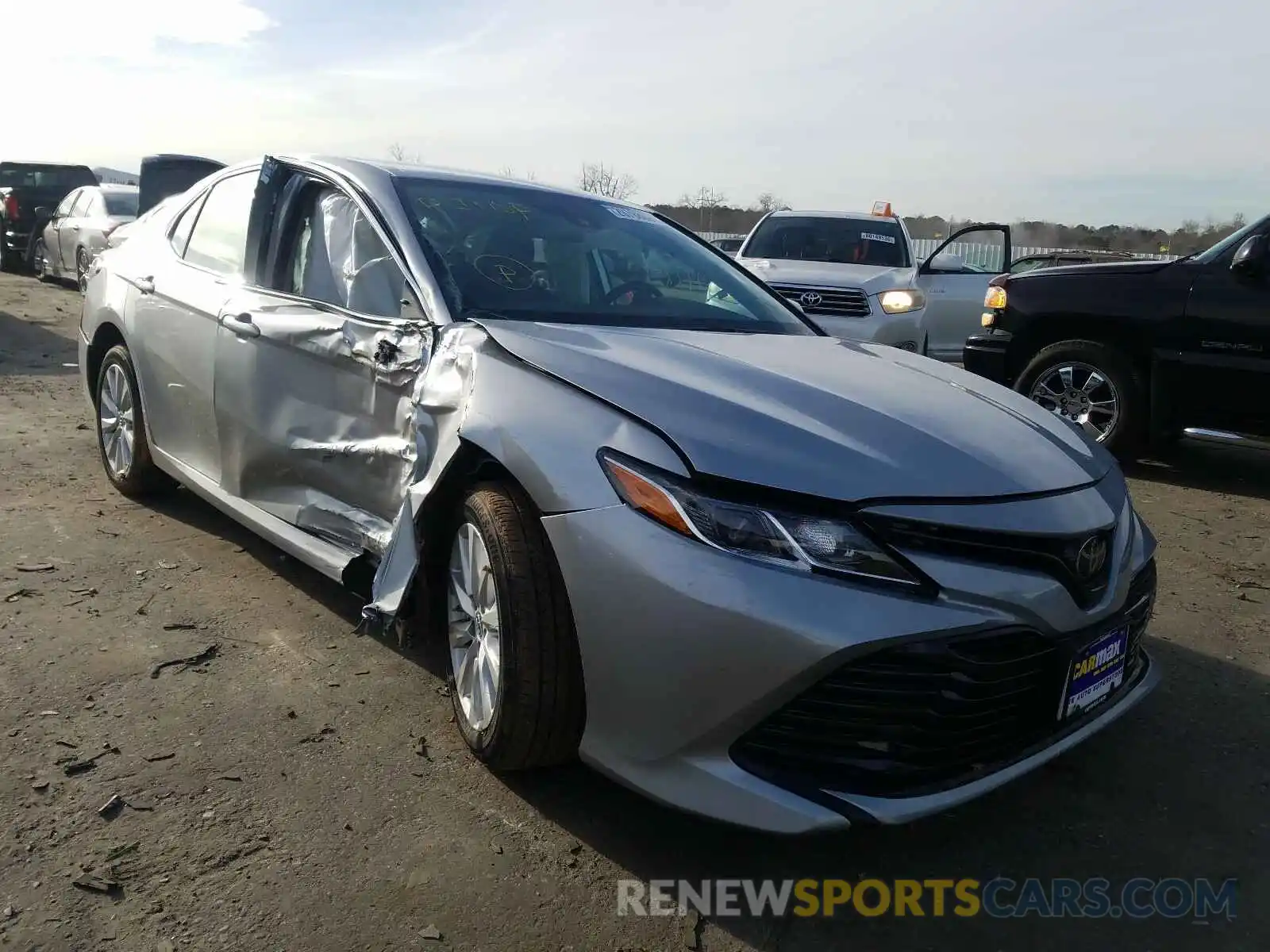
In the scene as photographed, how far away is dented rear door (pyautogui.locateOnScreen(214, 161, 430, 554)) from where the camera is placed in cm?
311

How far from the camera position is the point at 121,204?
15383mm

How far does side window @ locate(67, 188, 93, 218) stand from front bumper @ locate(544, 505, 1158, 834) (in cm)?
1584

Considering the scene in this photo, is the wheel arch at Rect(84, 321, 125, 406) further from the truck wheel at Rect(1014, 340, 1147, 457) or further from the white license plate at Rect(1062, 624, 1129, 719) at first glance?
the truck wheel at Rect(1014, 340, 1147, 457)

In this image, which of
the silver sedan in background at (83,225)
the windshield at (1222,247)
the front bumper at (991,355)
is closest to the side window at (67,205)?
the silver sedan in background at (83,225)

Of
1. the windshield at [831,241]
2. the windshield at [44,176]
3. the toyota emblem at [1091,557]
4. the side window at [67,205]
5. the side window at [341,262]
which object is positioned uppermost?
the windshield at [44,176]

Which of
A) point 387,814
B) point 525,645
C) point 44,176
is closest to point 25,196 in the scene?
point 44,176

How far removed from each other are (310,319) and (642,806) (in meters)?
1.86

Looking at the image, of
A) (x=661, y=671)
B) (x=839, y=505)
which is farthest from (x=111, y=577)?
(x=839, y=505)

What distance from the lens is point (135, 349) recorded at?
181 inches

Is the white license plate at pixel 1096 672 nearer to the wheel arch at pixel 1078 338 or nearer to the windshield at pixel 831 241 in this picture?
the wheel arch at pixel 1078 338

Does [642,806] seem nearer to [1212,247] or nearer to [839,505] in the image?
[839,505]

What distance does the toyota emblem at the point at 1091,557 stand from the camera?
234 cm

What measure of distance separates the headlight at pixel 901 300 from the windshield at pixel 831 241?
0.79 m

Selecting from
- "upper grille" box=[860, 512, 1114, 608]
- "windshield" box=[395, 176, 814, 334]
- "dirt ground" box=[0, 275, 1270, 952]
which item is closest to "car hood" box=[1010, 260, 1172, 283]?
"dirt ground" box=[0, 275, 1270, 952]
